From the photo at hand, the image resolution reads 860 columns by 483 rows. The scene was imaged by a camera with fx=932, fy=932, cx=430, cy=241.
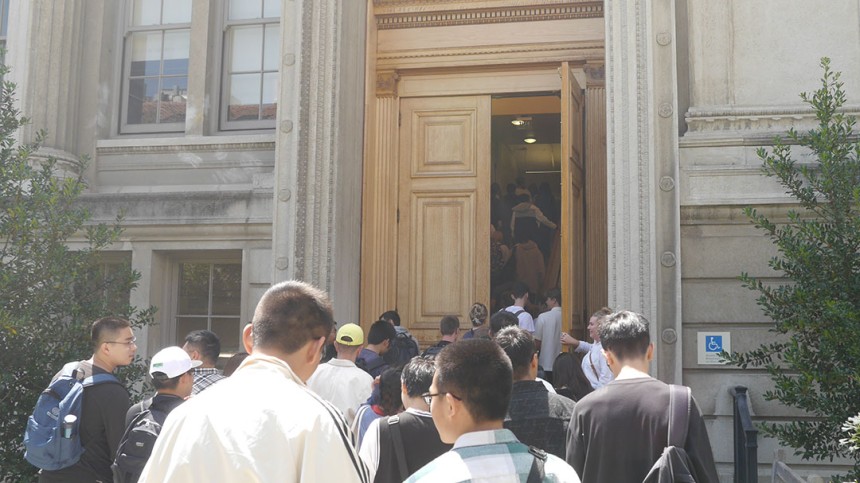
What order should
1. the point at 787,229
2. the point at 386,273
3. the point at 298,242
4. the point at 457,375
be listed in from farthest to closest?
the point at 386,273 < the point at 298,242 < the point at 787,229 < the point at 457,375

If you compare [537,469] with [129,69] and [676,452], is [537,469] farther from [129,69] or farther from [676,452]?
[129,69]

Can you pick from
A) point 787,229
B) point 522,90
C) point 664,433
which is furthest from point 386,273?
point 664,433

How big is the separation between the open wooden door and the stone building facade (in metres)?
0.05

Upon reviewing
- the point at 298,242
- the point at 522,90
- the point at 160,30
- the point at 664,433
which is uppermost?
the point at 160,30

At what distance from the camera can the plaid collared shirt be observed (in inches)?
229

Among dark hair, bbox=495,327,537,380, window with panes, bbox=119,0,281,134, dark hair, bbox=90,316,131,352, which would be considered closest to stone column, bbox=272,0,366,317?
window with panes, bbox=119,0,281,134

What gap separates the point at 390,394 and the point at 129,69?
796 centimetres

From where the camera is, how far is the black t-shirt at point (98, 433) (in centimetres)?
565

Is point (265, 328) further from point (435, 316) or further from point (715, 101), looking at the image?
point (435, 316)

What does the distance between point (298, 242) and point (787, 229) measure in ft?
15.3

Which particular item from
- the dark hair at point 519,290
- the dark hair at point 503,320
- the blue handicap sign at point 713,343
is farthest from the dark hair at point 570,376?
the dark hair at point 519,290

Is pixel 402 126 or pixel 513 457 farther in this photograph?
pixel 402 126

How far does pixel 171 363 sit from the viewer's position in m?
A: 5.12

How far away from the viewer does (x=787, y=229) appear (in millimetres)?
7477
